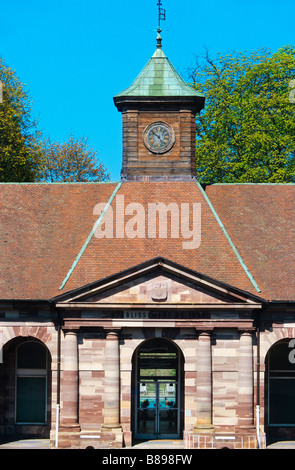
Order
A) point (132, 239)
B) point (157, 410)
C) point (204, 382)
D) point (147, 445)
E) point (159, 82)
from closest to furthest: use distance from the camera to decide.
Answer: point (204, 382) → point (147, 445) → point (157, 410) → point (132, 239) → point (159, 82)

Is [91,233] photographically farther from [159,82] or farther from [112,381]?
[159,82]

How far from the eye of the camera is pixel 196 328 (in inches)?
1608

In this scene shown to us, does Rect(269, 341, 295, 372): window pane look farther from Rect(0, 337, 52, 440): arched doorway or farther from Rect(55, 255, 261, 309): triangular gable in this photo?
Rect(0, 337, 52, 440): arched doorway

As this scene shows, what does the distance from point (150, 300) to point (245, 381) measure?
526 cm

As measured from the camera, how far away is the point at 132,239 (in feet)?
143

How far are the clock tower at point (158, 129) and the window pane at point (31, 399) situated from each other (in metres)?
10.8

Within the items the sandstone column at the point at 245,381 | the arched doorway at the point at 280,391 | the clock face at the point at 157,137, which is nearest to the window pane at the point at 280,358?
the arched doorway at the point at 280,391

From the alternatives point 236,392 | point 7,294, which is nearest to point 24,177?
point 7,294

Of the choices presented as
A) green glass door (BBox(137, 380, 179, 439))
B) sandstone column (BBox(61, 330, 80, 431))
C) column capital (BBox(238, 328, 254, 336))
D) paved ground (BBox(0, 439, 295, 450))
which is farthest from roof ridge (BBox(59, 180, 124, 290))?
column capital (BBox(238, 328, 254, 336))

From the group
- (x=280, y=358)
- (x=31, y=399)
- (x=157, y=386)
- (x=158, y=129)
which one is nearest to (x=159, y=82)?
(x=158, y=129)

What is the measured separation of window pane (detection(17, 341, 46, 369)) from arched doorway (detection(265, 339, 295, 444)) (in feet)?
33.2

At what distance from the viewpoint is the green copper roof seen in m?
47.2

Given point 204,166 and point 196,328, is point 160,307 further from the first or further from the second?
point 204,166

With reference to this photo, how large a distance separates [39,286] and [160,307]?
5.58 metres
